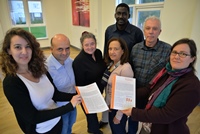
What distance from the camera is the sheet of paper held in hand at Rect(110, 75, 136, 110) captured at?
119 centimetres

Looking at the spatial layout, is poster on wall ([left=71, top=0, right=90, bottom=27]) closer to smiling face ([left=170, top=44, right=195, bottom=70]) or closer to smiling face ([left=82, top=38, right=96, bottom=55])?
smiling face ([left=82, top=38, right=96, bottom=55])

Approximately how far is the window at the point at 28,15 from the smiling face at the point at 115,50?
6268 millimetres

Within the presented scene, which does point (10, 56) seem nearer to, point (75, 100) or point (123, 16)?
point (75, 100)

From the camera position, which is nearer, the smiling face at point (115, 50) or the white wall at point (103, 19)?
the smiling face at point (115, 50)

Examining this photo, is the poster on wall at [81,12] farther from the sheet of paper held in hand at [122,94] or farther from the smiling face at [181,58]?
the smiling face at [181,58]

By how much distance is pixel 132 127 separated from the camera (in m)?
1.80

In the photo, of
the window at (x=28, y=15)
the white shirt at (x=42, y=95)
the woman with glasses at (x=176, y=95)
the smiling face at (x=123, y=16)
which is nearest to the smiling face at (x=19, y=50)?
the white shirt at (x=42, y=95)

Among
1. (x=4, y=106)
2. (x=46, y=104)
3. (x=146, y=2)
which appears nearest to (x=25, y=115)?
(x=46, y=104)

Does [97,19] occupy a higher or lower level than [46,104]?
higher

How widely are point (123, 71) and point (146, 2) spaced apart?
9.03 ft

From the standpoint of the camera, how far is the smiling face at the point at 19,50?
97 centimetres

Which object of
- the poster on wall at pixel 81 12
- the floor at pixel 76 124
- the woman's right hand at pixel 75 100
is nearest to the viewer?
the woman's right hand at pixel 75 100

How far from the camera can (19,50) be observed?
98 centimetres

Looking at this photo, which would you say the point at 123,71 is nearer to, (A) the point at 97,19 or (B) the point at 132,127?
(B) the point at 132,127
